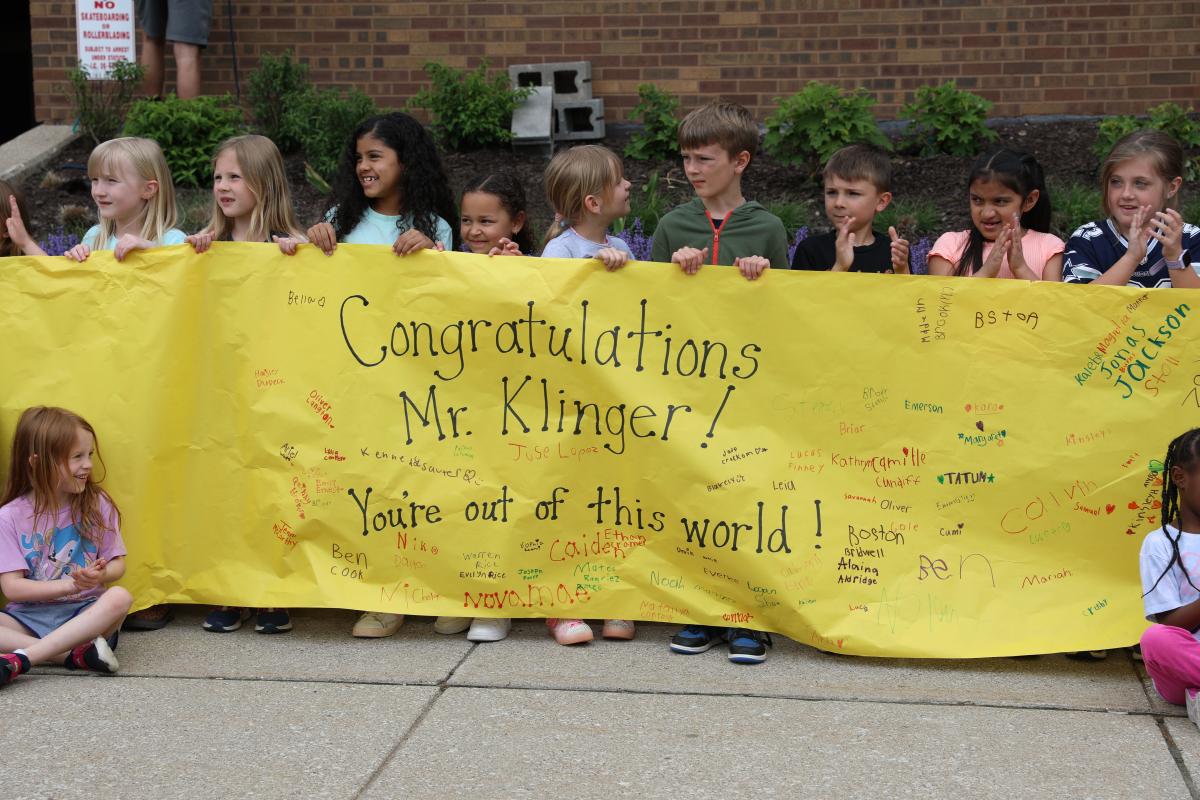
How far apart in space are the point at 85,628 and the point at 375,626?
2.93 feet

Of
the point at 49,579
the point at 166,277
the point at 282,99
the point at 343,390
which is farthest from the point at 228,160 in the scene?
the point at 282,99

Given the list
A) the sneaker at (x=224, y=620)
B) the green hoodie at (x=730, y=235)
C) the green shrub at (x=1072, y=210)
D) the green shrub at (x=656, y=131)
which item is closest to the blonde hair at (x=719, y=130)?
the green hoodie at (x=730, y=235)

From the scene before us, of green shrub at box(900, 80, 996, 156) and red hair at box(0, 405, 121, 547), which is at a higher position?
green shrub at box(900, 80, 996, 156)

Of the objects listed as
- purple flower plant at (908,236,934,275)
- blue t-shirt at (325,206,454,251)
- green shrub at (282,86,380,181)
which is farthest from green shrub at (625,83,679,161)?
blue t-shirt at (325,206,454,251)

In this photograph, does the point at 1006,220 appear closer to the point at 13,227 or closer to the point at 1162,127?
the point at 13,227

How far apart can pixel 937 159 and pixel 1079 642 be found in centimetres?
493

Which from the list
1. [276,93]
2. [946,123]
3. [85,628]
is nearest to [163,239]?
[85,628]

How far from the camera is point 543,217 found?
25.8ft

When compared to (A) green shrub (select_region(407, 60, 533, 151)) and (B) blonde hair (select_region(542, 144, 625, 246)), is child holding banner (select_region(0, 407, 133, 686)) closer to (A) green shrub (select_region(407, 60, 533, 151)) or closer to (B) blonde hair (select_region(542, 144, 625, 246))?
(B) blonde hair (select_region(542, 144, 625, 246))

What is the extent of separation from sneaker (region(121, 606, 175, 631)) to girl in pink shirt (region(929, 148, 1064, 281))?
9.55 ft

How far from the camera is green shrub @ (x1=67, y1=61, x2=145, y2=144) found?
886 cm

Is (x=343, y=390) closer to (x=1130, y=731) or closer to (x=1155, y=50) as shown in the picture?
(x=1130, y=731)

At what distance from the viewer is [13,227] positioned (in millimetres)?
4836

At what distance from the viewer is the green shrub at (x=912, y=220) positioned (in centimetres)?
738
